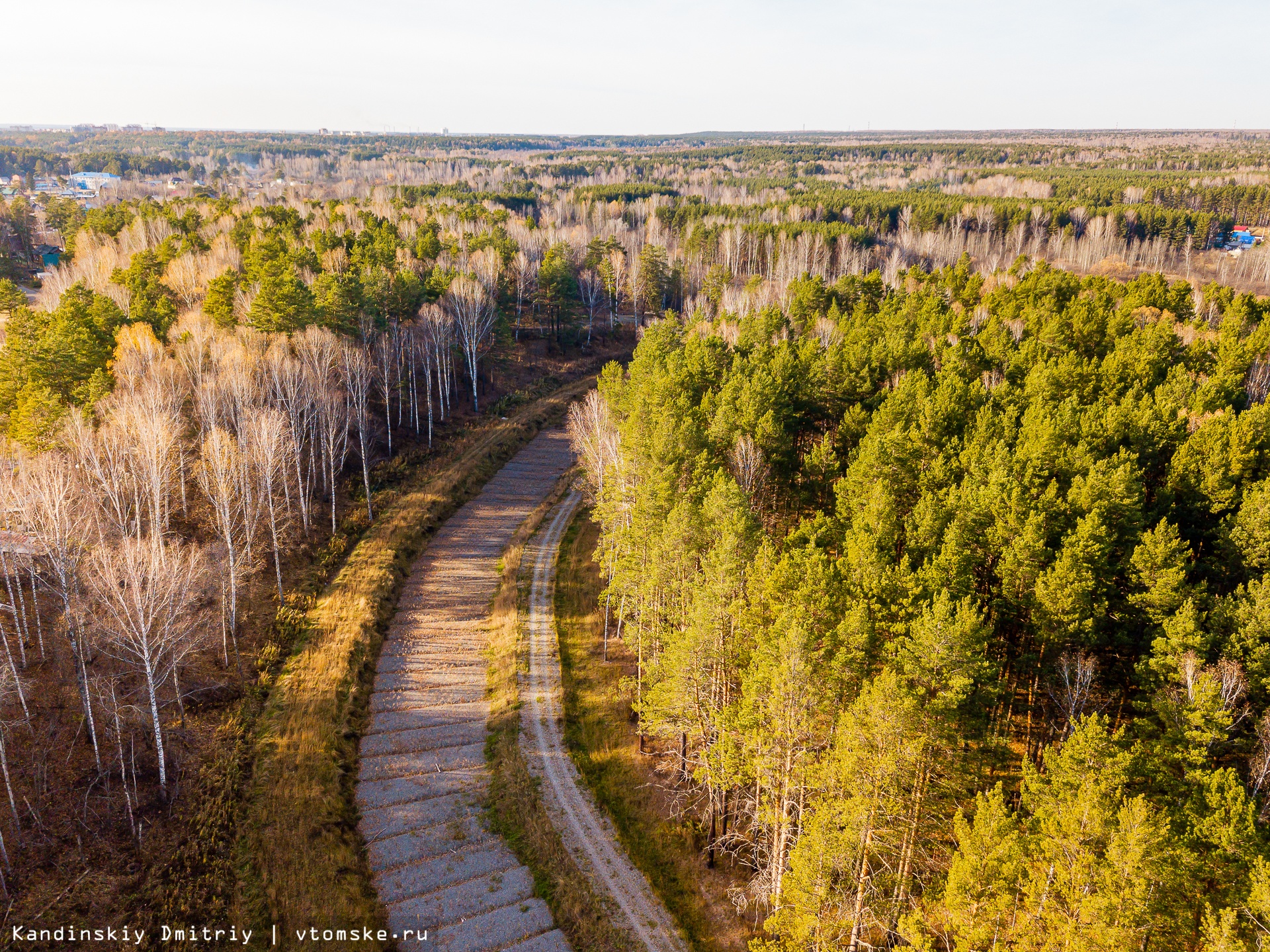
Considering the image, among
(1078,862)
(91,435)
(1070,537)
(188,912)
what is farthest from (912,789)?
(91,435)

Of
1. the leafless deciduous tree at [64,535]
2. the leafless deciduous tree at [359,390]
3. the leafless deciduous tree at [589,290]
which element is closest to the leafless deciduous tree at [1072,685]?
the leafless deciduous tree at [64,535]

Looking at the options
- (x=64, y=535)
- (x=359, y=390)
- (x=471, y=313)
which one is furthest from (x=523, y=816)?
(x=471, y=313)

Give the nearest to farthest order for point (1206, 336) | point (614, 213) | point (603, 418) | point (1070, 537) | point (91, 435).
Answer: point (1070, 537) < point (91, 435) < point (603, 418) < point (1206, 336) < point (614, 213)

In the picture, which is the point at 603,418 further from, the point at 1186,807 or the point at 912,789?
the point at 1186,807

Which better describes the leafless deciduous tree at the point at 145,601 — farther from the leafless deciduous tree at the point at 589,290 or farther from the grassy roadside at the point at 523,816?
the leafless deciduous tree at the point at 589,290

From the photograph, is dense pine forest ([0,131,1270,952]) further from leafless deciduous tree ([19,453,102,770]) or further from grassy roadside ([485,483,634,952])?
grassy roadside ([485,483,634,952])

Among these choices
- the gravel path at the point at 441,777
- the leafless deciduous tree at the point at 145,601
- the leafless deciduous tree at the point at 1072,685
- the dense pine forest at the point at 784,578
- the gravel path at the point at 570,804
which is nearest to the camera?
the dense pine forest at the point at 784,578
